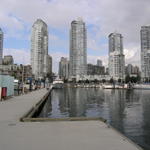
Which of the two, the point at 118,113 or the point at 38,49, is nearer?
the point at 118,113

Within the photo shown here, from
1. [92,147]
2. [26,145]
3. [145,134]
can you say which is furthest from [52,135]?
[145,134]

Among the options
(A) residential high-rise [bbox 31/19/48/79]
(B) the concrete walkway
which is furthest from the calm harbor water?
(A) residential high-rise [bbox 31/19/48/79]

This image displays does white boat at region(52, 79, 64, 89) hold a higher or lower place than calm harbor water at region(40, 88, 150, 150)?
higher

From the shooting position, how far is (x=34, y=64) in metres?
187

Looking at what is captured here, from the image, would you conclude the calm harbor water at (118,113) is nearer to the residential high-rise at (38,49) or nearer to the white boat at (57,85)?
the white boat at (57,85)

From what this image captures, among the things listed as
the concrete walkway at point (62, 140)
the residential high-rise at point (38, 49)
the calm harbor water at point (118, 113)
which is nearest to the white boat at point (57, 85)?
the residential high-rise at point (38, 49)

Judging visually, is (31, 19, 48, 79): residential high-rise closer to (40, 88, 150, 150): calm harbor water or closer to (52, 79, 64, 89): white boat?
(52, 79, 64, 89): white boat

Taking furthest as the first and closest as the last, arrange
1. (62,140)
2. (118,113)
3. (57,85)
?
1. (57,85)
2. (118,113)
3. (62,140)

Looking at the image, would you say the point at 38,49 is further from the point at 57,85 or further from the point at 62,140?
the point at 62,140

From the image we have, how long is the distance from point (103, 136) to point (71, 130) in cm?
191

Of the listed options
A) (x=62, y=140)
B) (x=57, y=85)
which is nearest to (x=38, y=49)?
(x=57, y=85)

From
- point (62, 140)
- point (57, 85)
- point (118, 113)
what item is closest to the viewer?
point (62, 140)

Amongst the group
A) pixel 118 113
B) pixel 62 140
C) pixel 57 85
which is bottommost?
pixel 118 113

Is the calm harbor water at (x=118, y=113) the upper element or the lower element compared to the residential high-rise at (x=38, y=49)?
lower
